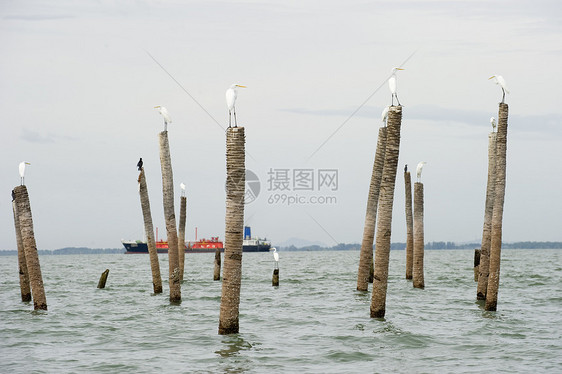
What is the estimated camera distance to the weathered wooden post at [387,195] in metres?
16.4

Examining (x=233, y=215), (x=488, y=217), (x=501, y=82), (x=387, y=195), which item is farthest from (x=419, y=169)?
(x=233, y=215)

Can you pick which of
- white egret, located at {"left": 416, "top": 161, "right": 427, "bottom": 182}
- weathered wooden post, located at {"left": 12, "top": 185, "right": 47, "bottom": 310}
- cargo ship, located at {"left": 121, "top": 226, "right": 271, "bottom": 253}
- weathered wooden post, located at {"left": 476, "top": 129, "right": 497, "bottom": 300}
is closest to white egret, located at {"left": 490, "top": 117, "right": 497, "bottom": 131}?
weathered wooden post, located at {"left": 476, "top": 129, "right": 497, "bottom": 300}

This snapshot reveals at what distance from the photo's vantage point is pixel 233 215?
14109 millimetres

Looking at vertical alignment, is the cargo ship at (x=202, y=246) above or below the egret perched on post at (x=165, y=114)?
below

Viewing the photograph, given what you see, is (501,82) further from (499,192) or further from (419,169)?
(419,169)

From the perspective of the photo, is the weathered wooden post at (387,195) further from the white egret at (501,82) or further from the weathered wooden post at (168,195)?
the weathered wooden post at (168,195)

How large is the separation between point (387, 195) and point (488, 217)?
21.6 ft

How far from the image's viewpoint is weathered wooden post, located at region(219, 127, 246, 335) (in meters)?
14.1

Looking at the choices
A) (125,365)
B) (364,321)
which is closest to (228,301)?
(125,365)

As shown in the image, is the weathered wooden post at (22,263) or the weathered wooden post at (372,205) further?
the weathered wooden post at (22,263)

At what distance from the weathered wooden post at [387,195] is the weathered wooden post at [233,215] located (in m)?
3.99

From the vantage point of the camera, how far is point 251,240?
459 feet

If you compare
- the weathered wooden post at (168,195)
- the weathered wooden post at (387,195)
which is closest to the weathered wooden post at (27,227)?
the weathered wooden post at (168,195)

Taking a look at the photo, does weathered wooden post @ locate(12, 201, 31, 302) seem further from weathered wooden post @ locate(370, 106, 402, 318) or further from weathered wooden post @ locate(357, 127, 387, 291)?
weathered wooden post @ locate(370, 106, 402, 318)
